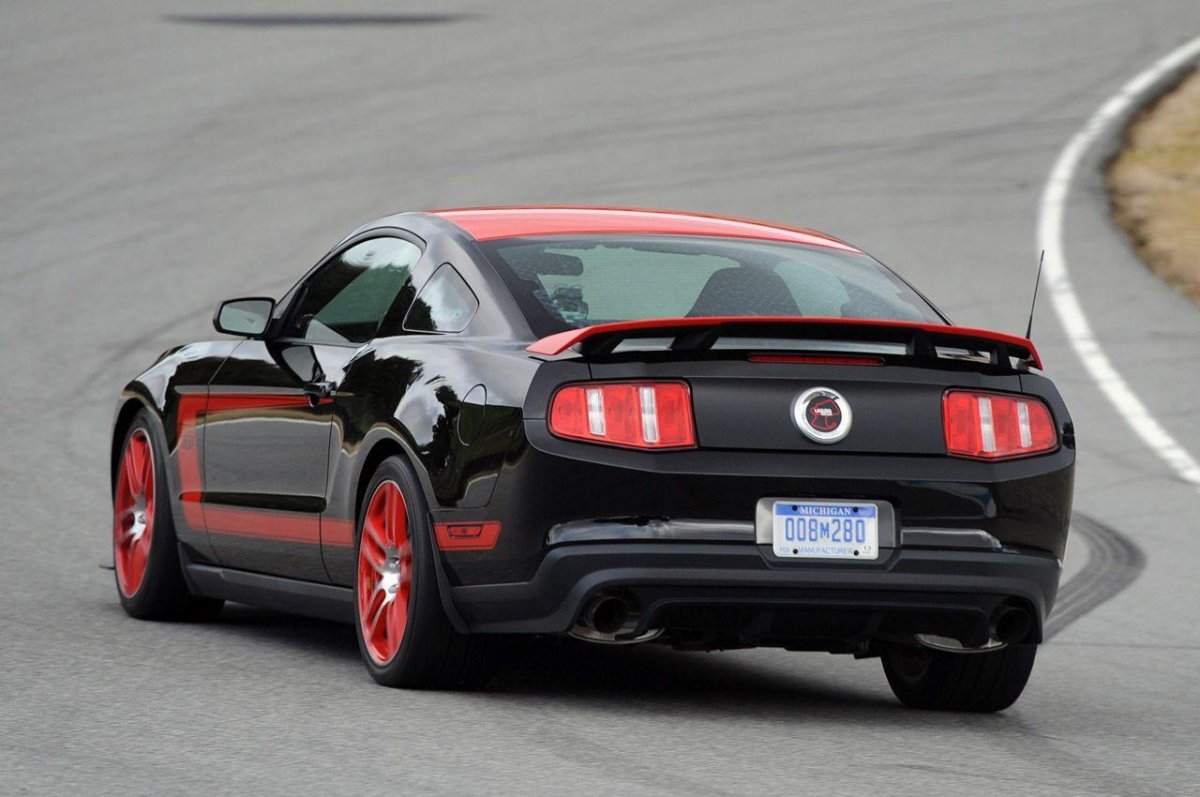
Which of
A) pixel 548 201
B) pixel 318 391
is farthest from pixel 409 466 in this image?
pixel 548 201

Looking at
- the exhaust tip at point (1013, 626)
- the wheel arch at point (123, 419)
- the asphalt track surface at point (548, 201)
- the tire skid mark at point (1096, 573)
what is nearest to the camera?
the asphalt track surface at point (548, 201)

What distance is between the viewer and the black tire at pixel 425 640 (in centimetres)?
622

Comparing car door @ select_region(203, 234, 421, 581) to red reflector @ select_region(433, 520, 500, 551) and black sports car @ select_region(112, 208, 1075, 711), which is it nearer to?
black sports car @ select_region(112, 208, 1075, 711)

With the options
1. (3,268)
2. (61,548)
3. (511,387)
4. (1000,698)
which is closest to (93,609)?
(61,548)

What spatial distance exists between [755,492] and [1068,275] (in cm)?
1287

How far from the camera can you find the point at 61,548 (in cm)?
960

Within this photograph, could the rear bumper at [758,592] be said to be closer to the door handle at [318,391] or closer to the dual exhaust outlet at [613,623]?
the dual exhaust outlet at [613,623]

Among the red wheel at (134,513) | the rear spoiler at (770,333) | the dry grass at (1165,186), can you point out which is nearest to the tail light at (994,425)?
the rear spoiler at (770,333)

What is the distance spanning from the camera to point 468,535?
20.0ft

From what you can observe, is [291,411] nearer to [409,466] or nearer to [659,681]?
[409,466]

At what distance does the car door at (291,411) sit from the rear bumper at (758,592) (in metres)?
1.11

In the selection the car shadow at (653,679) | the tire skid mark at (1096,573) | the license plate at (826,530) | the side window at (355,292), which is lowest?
the tire skid mark at (1096,573)

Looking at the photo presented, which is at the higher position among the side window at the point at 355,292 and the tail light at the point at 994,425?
the side window at the point at 355,292

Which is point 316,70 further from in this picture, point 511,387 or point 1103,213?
point 511,387
